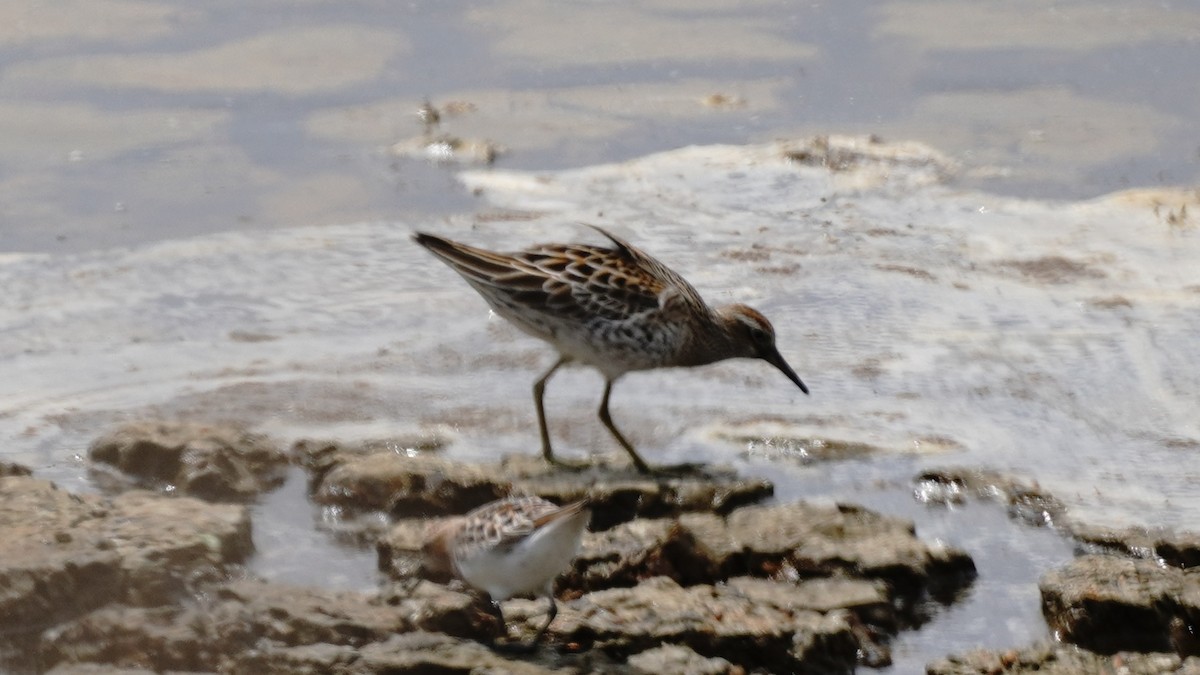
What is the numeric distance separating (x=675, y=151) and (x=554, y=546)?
23.3ft

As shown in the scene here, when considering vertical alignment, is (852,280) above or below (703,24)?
below

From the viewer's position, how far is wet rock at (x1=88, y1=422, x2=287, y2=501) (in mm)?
7758

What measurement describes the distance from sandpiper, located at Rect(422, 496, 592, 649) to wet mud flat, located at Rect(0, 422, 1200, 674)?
15 centimetres

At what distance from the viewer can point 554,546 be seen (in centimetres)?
606

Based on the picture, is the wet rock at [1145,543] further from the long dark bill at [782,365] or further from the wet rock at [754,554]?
the long dark bill at [782,365]

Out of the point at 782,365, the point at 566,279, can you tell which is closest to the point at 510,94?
the point at 782,365

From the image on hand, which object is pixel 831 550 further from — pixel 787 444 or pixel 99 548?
pixel 99 548

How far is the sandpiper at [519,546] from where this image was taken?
6050 mm

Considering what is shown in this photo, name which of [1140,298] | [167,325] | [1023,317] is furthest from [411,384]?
[1140,298]

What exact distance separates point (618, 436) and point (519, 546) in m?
2.28

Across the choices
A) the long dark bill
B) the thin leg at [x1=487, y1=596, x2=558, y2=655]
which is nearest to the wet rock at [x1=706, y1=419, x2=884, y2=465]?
the long dark bill

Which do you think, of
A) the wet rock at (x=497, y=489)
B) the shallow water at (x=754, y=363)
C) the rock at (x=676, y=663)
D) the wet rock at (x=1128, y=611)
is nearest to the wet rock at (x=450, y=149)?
the shallow water at (x=754, y=363)

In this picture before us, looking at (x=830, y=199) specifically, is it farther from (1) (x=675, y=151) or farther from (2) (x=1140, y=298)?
(2) (x=1140, y=298)

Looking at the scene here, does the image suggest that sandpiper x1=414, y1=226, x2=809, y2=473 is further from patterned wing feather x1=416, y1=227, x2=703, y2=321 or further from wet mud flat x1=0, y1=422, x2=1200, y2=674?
wet mud flat x1=0, y1=422, x2=1200, y2=674
